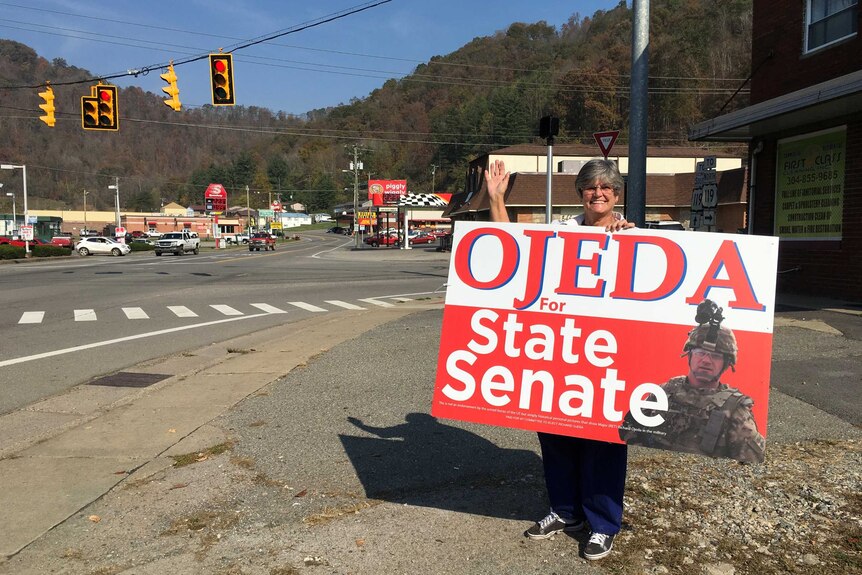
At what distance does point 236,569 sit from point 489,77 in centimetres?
10441

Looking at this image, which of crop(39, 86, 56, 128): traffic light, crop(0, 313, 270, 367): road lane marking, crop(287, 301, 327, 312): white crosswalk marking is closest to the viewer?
crop(0, 313, 270, 367): road lane marking

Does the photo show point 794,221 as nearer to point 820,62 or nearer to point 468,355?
point 820,62

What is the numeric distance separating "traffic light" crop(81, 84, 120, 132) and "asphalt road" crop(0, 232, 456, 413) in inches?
200

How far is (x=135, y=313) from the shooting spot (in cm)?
1452

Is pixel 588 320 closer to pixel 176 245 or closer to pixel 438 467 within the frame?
pixel 438 467

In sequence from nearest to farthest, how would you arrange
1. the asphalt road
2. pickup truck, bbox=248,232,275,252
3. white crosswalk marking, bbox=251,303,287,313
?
1. the asphalt road
2. white crosswalk marking, bbox=251,303,287,313
3. pickup truck, bbox=248,232,275,252

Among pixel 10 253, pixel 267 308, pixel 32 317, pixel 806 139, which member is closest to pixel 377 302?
pixel 267 308

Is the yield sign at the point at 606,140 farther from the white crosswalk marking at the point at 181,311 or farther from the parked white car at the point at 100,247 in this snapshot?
the parked white car at the point at 100,247

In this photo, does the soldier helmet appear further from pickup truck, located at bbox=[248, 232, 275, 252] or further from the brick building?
pickup truck, located at bbox=[248, 232, 275, 252]

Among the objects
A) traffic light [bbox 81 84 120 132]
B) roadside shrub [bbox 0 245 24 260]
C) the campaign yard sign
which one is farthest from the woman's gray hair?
roadside shrub [bbox 0 245 24 260]

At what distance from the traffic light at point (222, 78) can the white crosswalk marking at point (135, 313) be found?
7.46 metres

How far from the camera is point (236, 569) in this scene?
10.6 feet

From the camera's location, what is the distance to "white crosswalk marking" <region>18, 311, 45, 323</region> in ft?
43.0

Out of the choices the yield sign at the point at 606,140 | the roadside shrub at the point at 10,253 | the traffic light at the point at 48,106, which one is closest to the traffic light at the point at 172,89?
the traffic light at the point at 48,106
